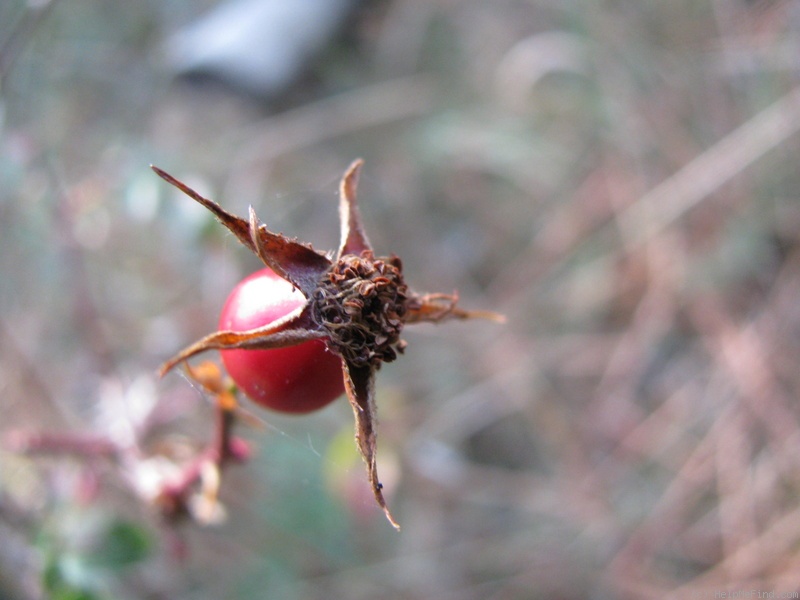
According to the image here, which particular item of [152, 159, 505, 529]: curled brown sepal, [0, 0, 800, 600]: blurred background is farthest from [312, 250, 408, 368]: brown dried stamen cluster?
[0, 0, 800, 600]: blurred background

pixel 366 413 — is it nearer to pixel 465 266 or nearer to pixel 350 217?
pixel 350 217

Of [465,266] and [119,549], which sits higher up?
[465,266]

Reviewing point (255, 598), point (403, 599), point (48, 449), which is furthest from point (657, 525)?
point (48, 449)

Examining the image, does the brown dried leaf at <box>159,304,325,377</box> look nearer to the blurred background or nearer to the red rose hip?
the red rose hip

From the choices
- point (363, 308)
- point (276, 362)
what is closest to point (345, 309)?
point (363, 308)

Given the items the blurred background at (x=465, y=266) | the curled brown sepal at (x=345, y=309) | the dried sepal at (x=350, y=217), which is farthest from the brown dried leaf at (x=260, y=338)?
the blurred background at (x=465, y=266)

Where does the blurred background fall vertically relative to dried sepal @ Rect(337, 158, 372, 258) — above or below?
above
